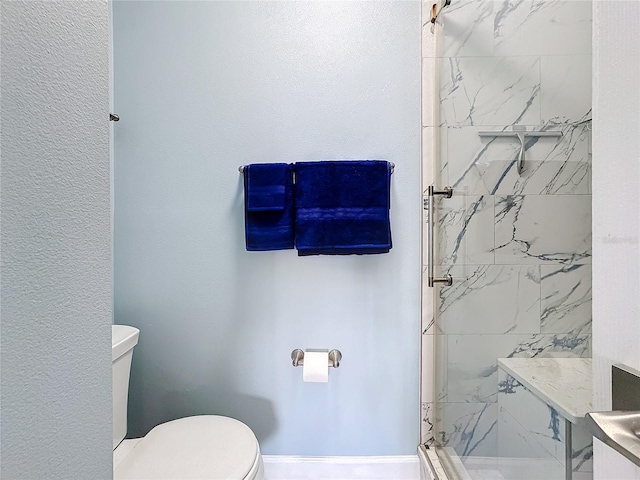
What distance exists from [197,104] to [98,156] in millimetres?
1113

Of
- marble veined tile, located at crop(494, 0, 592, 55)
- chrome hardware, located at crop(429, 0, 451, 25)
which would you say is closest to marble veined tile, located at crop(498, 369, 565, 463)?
marble veined tile, located at crop(494, 0, 592, 55)

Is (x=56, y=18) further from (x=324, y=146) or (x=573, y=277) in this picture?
(x=324, y=146)

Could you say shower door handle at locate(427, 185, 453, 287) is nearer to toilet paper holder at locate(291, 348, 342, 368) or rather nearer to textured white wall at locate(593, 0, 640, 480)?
toilet paper holder at locate(291, 348, 342, 368)

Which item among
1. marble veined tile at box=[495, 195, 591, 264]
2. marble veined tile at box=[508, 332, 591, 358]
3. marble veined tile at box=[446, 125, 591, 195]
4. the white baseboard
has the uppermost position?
marble veined tile at box=[446, 125, 591, 195]

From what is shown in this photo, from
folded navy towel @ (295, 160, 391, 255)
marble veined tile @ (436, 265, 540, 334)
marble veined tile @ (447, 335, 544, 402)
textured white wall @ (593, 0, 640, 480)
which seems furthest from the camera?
folded navy towel @ (295, 160, 391, 255)

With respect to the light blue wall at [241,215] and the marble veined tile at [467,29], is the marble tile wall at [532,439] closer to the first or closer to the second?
the light blue wall at [241,215]

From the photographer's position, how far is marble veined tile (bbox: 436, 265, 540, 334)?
3.07 ft

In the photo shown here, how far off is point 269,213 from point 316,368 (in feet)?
1.97

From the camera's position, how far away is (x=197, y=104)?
157 centimetres

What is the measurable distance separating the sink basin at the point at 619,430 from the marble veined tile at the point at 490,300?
505 millimetres

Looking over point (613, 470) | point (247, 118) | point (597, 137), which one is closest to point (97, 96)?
point (597, 137)

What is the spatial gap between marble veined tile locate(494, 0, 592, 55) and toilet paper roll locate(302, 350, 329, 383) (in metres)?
1.15

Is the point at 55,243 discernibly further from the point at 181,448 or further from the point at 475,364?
the point at 475,364

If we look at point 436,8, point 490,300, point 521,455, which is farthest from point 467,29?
point 521,455
